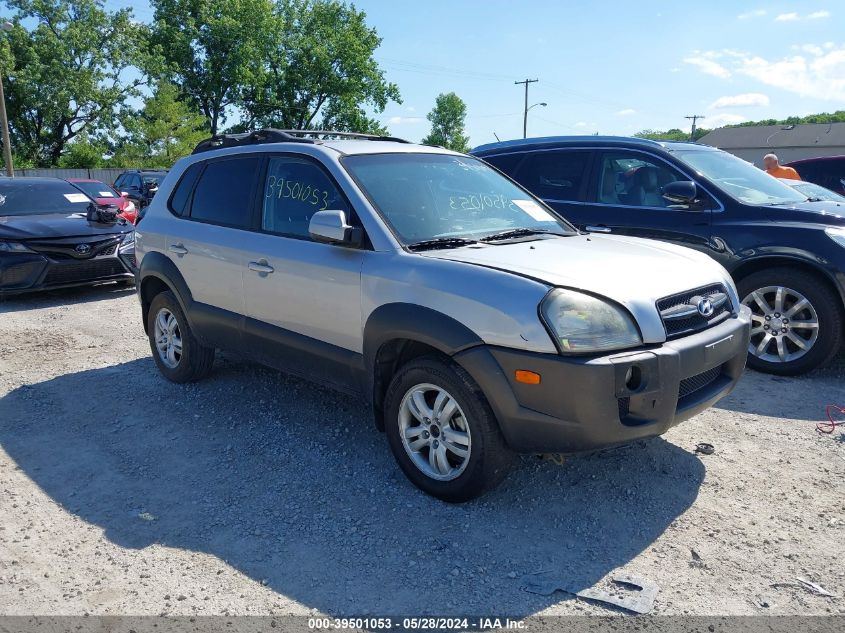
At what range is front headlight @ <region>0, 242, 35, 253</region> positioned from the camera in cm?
845

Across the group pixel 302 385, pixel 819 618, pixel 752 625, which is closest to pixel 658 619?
pixel 752 625

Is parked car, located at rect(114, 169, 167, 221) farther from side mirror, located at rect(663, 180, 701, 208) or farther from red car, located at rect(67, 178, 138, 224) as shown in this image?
side mirror, located at rect(663, 180, 701, 208)

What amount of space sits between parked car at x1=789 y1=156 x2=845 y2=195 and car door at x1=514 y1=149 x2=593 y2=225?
7.56 meters

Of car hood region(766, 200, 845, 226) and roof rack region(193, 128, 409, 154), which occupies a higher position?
roof rack region(193, 128, 409, 154)

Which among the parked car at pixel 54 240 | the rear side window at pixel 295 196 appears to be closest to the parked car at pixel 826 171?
the rear side window at pixel 295 196

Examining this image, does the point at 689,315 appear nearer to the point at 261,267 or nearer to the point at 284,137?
the point at 261,267

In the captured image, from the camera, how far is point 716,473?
3.88m

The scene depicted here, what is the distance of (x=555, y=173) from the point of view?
6.82 m

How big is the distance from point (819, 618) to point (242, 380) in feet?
13.6

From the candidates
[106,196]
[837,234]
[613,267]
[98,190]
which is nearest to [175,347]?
[613,267]

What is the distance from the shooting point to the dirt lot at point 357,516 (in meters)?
2.87

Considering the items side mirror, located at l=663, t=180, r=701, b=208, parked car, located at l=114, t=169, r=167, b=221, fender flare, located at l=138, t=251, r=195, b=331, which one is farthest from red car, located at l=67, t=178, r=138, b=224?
side mirror, located at l=663, t=180, r=701, b=208

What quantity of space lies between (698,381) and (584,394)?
2.97ft

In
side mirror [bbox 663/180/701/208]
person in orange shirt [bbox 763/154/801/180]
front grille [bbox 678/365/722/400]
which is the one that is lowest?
front grille [bbox 678/365/722/400]
